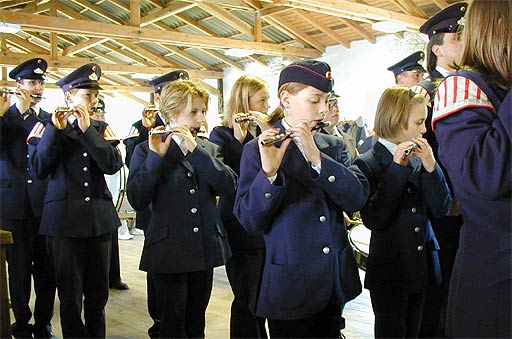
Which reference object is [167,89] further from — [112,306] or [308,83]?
[112,306]

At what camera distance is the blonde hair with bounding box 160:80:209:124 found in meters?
2.66

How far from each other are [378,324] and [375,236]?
14.5 inches

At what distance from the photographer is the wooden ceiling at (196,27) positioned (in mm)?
9898

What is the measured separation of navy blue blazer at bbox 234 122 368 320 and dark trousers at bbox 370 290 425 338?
0.47 meters

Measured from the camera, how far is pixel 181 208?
266cm

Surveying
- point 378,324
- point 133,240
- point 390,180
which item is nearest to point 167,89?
point 390,180

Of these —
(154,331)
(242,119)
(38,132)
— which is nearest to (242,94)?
(242,119)

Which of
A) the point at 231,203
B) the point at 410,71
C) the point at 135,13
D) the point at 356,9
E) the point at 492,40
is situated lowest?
the point at 231,203

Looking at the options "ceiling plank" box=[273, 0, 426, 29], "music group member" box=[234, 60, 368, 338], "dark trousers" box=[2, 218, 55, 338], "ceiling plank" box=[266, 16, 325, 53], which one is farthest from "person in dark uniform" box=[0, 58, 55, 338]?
"ceiling plank" box=[266, 16, 325, 53]

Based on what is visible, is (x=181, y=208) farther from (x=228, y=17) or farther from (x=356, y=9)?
(x=228, y=17)

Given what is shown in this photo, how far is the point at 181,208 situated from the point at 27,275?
1.51 metres

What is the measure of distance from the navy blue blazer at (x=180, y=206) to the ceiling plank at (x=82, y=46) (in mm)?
11714

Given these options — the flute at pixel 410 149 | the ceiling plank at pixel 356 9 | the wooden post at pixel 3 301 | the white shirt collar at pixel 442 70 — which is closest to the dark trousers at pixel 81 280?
the wooden post at pixel 3 301

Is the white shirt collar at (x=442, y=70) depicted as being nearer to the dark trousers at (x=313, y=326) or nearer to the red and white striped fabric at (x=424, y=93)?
the red and white striped fabric at (x=424, y=93)
